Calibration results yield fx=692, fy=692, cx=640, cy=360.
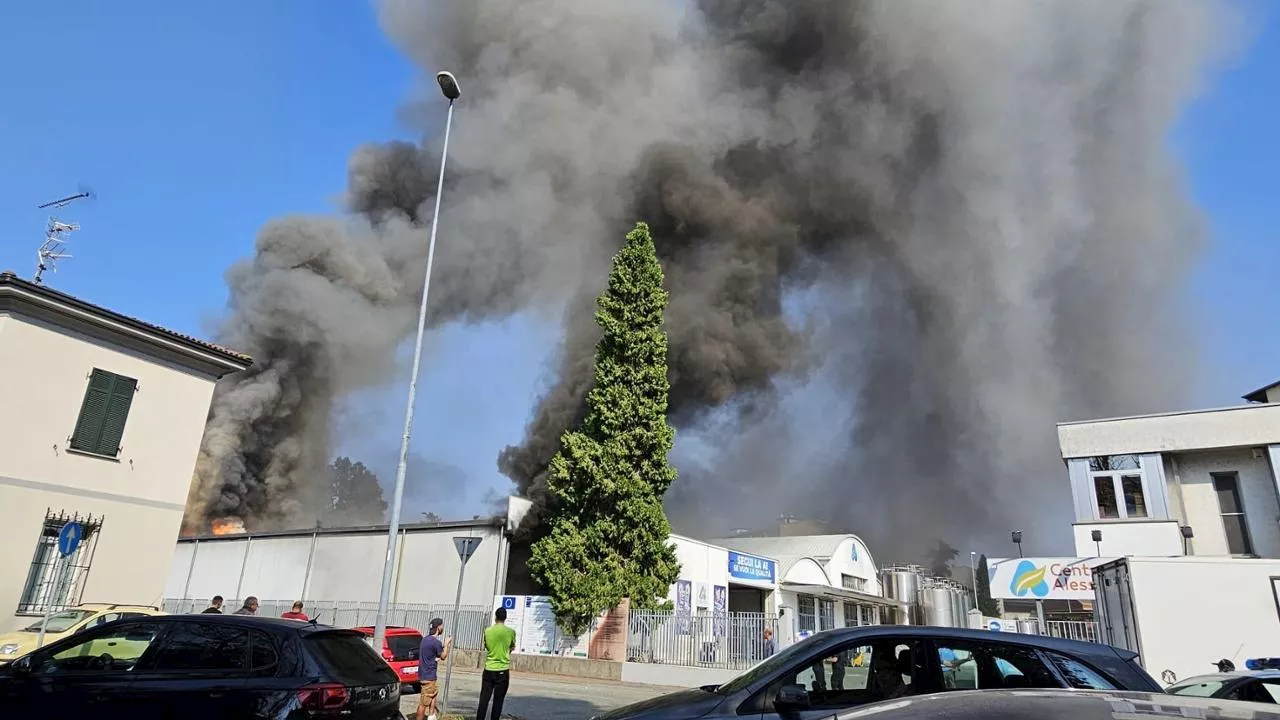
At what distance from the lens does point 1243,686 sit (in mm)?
5656

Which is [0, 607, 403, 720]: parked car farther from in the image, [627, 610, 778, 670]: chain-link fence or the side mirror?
[627, 610, 778, 670]: chain-link fence

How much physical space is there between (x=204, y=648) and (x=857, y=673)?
495 cm

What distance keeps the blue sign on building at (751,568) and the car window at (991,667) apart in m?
22.3

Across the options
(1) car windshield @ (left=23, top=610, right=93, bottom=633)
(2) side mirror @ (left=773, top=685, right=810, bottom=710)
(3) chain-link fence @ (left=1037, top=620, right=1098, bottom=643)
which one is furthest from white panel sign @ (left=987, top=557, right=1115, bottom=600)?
(1) car windshield @ (left=23, top=610, right=93, bottom=633)

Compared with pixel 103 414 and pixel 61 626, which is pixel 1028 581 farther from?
pixel 103 414

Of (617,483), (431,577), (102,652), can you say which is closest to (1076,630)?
(617,483)

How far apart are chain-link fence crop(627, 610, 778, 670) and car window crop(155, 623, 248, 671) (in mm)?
13034

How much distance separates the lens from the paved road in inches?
434

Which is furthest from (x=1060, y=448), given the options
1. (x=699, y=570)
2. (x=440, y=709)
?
(x=440, y=709)

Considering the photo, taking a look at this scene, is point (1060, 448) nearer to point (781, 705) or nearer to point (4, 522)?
point (781, 705)

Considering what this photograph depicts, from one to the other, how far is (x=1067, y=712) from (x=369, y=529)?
81.3 ft

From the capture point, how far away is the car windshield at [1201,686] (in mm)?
5824

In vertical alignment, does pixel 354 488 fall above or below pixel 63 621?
above

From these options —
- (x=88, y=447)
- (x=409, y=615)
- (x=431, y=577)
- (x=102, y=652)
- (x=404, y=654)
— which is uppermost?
(x=88, y=447)
